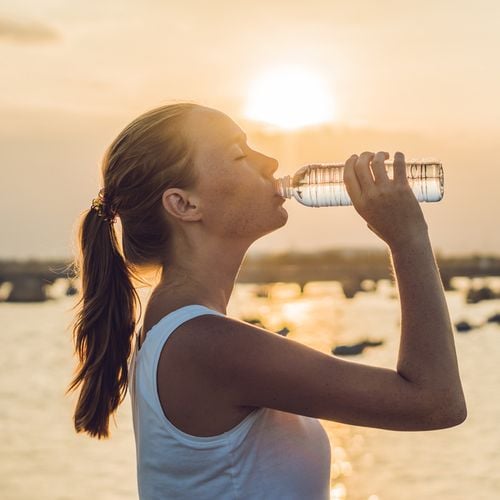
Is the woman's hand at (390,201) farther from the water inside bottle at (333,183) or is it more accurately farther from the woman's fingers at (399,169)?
the water inside bottle at (333,183)

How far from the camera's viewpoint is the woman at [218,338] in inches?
67.4

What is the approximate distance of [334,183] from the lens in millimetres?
2250

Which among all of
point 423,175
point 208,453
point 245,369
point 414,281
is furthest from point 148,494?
point 423,175

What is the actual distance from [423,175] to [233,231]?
0.58 m

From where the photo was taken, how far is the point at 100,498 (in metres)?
8.96

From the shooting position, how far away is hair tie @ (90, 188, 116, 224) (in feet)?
7.15

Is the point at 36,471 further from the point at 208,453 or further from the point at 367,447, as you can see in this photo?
the point at 208,453

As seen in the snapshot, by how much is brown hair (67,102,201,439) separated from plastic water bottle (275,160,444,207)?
0.34m

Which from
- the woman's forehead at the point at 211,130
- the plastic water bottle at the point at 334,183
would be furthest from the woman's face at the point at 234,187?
the plastic water bottle at the point at 334,183

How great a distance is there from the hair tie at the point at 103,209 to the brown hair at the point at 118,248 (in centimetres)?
1

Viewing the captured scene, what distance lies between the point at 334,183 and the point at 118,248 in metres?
0.54

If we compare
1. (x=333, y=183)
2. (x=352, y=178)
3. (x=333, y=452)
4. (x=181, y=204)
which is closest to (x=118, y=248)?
(x=181, y=204)

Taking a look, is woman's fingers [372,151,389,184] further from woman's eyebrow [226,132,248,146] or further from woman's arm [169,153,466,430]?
woman's eyebrow [226,132,248,146]

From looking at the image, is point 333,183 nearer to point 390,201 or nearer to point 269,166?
point 269,166
